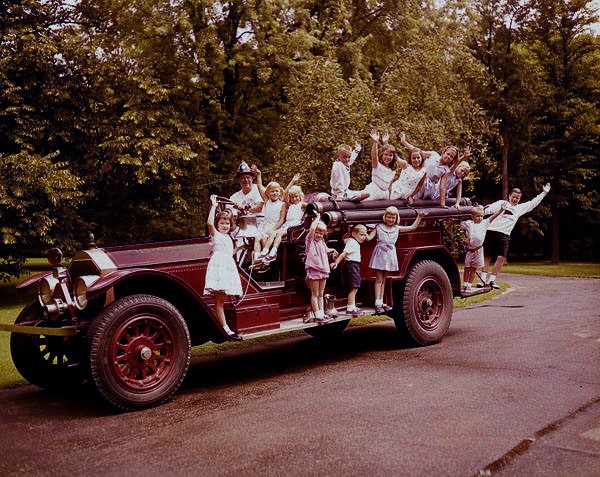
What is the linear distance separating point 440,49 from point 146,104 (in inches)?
362

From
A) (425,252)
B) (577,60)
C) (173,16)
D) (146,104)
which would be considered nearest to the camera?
(425,252)

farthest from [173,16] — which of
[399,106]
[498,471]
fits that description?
[498,471]

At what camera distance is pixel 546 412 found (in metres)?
5.18

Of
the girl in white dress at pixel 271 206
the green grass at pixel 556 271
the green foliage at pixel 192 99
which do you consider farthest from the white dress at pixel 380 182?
the green grass at pixel 556 271

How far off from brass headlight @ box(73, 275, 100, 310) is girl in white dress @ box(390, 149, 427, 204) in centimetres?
416

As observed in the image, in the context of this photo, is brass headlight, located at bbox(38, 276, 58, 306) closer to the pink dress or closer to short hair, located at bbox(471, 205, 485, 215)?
the pink dress

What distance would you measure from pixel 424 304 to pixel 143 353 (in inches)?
159

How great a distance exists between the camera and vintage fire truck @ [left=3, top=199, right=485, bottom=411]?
5.59 m

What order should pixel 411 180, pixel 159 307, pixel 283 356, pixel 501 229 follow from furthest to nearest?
pixel 501 229
pixel 411 180
pixel 283 356
pixel 159 307

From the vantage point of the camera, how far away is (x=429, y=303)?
841 cm

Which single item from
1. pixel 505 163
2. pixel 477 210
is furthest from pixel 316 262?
pixel 505 163

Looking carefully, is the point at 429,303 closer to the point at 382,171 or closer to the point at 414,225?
the point at 414,225

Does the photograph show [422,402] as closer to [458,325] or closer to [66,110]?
[458,325]

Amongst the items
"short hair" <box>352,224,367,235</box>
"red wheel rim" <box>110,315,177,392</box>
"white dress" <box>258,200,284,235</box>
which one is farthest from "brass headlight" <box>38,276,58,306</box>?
"short hair" <box>352,224,367,235</box>
